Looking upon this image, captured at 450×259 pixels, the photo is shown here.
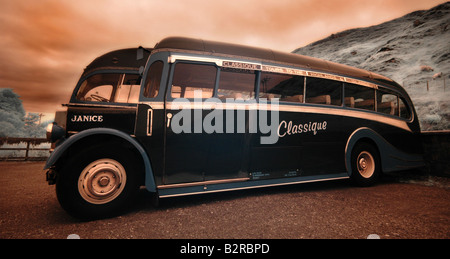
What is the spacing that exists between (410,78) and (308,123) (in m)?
27.6

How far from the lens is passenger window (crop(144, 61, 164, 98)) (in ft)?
9.98

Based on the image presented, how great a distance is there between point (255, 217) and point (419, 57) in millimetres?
34877

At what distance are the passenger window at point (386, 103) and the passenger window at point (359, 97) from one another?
0.73 ft

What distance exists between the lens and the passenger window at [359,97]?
4.50m

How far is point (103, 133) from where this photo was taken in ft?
9.02

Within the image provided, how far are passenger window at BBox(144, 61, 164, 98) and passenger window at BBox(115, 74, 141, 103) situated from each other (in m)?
0.71

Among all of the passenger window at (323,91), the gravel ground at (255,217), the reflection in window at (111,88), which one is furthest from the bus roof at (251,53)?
the gravel ground at (255,217)

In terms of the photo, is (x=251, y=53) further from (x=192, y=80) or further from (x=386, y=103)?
(x=386, y=103)

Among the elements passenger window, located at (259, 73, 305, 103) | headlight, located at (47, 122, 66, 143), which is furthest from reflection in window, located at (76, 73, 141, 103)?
passenger window, located at (259, 73, 305, 103)

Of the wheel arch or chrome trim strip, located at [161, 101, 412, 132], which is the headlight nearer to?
chrome trim strip, located at [161, 101, 412, 132]

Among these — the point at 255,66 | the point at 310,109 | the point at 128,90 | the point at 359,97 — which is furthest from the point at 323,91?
the point at 128,90

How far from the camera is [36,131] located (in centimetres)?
6844

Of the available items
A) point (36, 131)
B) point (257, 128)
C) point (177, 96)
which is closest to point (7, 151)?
point (177, 96)
